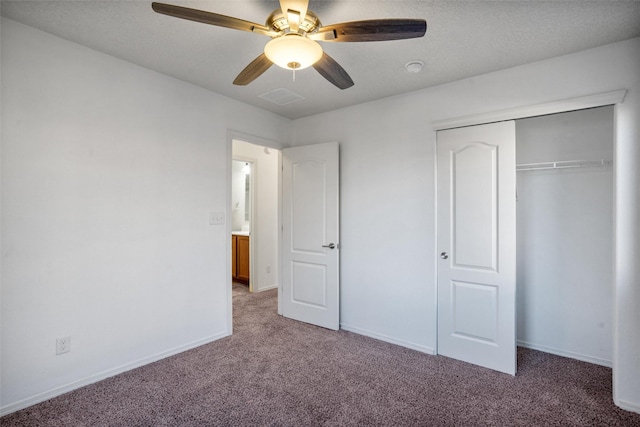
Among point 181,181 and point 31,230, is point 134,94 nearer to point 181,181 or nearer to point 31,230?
point 181,181

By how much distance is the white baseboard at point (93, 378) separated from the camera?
7.10 ft

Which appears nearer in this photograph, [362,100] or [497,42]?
[497,42]

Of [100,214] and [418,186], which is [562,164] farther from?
[100,214]

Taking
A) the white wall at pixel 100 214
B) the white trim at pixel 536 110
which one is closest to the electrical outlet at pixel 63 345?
the white wall at pixel 100 214

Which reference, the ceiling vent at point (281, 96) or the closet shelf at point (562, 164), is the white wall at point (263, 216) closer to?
the ceiling vent at point (281, 96)

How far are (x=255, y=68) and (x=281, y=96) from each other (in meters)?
1.35

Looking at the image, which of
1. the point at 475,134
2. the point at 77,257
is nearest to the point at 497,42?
the point at 475,134

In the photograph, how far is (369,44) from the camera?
7.81 ft

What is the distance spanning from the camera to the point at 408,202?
3264mm

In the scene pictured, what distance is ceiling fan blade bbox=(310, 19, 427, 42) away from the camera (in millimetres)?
1532

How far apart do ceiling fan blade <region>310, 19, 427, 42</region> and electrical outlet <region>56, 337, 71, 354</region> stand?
2617 mm

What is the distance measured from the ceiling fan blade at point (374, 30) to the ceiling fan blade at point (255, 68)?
14.8 inches

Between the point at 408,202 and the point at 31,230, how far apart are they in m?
2.98

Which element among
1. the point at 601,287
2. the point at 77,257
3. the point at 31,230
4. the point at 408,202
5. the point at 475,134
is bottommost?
the point at 601,287
